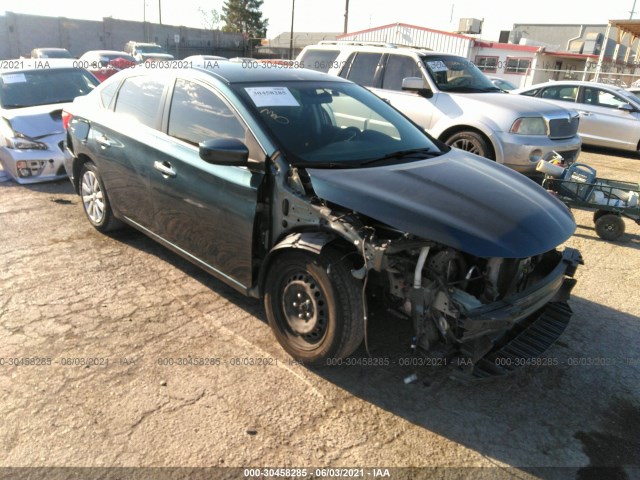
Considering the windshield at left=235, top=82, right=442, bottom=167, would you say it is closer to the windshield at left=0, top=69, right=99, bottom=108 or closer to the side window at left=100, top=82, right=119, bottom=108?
the side window at left=100, top=82, right=119, bottom=108

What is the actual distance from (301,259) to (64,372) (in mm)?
1641

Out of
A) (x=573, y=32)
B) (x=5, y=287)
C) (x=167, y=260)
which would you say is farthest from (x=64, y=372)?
(x=573, y=32)

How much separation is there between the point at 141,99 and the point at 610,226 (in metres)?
5.22

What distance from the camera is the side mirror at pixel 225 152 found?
125 inches

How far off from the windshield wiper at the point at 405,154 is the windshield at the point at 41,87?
641 centimetres

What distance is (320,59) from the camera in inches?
→ 347

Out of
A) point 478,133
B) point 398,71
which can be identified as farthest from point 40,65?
point 478,133

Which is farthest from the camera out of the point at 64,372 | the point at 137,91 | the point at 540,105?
the point at 540,105

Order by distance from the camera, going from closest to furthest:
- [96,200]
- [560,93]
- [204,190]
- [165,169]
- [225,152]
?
[225,152], [204,190], [165,169], [96,200], [560,93]

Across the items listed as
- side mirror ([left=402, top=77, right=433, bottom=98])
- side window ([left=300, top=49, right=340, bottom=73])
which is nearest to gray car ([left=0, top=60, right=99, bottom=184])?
side window ([left=300, top=49, right=340, bottom=73])

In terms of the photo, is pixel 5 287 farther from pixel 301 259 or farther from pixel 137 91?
pixel 301 259

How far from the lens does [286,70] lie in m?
4.30

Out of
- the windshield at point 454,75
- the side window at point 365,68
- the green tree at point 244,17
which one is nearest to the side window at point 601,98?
the windshield at point 454,75

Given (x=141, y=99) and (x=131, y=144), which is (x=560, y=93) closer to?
(x=141, y=99)
